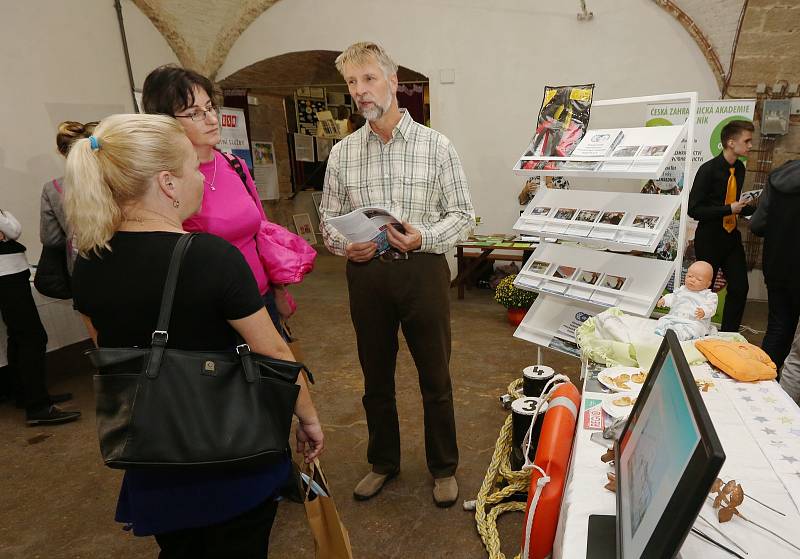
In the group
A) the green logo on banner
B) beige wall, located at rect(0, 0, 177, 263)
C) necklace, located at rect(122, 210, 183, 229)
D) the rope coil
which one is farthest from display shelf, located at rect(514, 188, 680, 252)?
beige wall, located at rect(0, 0, 177, 263)

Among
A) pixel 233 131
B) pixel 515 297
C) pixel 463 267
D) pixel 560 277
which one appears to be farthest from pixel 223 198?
pixel 233 131

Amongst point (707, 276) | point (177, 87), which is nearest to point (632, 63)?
point (707, 276)

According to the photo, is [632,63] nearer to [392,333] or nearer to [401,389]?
[401,389]

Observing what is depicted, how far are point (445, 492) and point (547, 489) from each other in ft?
3.02

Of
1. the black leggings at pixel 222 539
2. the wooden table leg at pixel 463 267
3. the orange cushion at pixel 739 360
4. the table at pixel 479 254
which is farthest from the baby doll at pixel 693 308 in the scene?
the wooden table leg at pixel 463 267

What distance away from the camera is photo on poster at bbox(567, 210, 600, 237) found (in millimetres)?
2627

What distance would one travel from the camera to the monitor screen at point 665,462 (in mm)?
618

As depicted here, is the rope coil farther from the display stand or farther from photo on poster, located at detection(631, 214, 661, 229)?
photo on poster, located at detection(631, 214, 661, 229)

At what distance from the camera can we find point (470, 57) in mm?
5238

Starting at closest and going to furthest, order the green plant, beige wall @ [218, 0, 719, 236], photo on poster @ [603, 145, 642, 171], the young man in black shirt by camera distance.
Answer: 1. photo on poster @ [603, 145, 642, 171]
2. the young man in black shirt
3. the green plant
4. beige wall @ [218, 0, 719, 236]

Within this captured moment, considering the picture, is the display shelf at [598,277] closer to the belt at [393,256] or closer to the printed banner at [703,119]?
the belt at [393,256]

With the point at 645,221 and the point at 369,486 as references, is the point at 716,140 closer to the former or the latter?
the point at 645,221

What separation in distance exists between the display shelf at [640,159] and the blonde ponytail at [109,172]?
203cm

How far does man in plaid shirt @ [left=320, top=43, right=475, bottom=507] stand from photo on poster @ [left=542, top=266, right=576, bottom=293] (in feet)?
3.19
